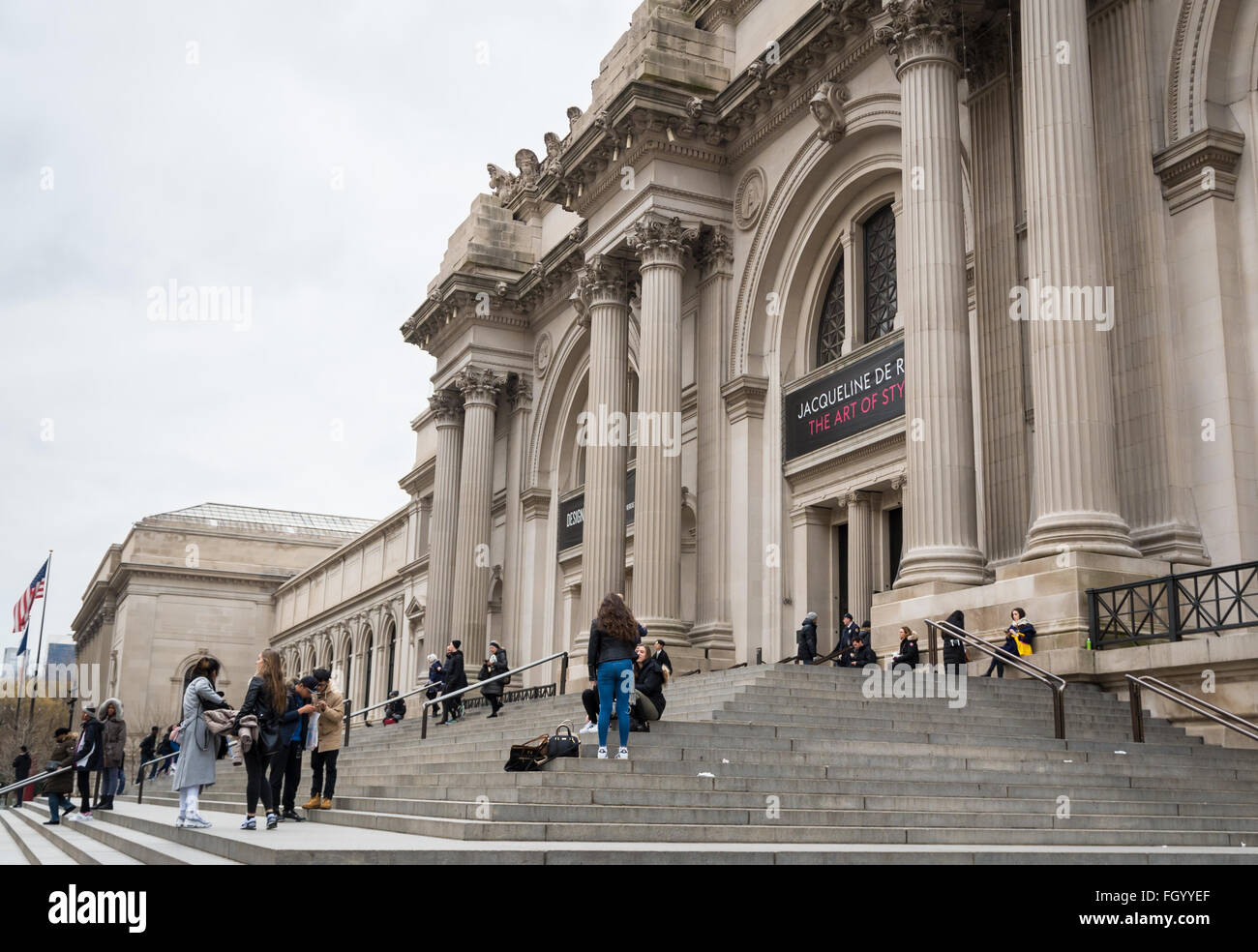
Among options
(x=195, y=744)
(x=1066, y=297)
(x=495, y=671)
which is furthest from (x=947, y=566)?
(x=195, y=744)

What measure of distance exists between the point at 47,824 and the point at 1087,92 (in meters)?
16.7

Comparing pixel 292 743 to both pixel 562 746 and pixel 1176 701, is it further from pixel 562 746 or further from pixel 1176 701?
pixel 1176 701

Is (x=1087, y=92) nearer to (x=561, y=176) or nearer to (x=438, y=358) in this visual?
(x=561, y=176)

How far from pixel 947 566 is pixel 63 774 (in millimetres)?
12142

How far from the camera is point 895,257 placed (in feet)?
75.4

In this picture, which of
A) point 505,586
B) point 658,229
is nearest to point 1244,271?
point 658,229

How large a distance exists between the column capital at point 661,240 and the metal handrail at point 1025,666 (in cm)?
1166

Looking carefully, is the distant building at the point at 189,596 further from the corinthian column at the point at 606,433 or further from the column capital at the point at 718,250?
the column capital at the point at 718,250

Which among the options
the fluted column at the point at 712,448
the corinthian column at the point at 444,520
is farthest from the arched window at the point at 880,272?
the corinthian column at the point at 444,520

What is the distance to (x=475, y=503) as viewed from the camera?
1411 inches

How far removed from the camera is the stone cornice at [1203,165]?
16484 mm

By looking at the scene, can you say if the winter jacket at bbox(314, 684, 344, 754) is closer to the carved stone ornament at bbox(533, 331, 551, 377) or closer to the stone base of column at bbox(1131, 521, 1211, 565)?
Answer: the stone base of column at bbox(1131, 521, 1211, 565)

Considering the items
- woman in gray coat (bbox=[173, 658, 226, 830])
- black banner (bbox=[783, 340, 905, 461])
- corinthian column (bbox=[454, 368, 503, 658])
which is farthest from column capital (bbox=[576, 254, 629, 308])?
woman in gray coat (bbox=[173, 658, 226, 830])
